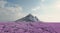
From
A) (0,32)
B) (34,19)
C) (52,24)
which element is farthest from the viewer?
(34,19)

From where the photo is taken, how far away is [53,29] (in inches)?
40.6

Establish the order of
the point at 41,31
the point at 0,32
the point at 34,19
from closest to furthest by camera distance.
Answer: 1. the point at 0,32
2. the point at 41,31
3. the point at 34,19

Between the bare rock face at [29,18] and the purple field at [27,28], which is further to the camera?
the bare rock face at [29,18]

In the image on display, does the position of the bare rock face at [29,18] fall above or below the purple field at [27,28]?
above

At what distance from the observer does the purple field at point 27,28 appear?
2.90ft

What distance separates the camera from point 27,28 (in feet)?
3.09

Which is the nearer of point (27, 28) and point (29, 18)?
point (27, 28)

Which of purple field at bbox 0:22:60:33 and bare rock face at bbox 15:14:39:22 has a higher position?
bare rock face at bbox 15:14:39:22

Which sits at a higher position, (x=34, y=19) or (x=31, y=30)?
(x=34, y=19)

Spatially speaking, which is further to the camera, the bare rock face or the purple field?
the bare rock face

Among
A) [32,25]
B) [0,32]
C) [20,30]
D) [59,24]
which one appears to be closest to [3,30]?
[0,32]

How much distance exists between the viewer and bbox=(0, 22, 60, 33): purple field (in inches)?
34.8

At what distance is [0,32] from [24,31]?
0.64 feet

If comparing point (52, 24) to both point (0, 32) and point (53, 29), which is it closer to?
point (53, 29)
